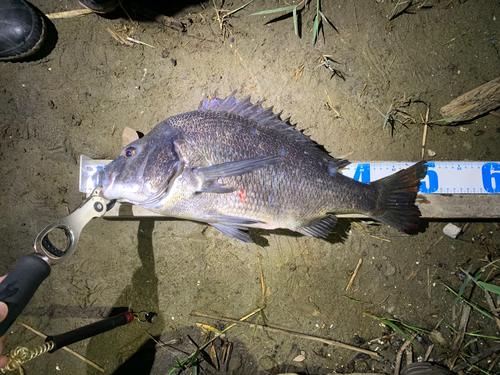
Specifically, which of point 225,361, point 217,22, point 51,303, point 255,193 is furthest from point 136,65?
point 225,361

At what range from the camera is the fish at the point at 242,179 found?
2250mm

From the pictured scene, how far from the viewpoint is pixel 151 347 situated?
311cm

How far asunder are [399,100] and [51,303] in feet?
15.0

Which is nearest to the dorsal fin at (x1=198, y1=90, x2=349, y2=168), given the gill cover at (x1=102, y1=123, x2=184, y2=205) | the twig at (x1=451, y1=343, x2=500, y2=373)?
the gill cover at (x1=102, y1=123, x2=184, y2=205)

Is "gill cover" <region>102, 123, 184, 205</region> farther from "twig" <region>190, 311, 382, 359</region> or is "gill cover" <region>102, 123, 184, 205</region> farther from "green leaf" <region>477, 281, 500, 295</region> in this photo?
"green leaf" <region>477, 281, 500, 295</region>

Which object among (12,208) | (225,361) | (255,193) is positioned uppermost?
(255,193)

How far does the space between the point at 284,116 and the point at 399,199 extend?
58.1 inches

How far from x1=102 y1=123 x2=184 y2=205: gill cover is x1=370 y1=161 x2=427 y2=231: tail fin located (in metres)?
1.89

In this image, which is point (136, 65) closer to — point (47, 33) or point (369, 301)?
point (47, 33)

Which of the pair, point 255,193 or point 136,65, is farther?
point 136,65

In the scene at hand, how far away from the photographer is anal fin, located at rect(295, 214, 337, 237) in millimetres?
2572

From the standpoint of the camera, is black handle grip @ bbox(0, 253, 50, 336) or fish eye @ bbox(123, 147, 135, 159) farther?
fish eye @ bbox(123, 147, 135, 159)

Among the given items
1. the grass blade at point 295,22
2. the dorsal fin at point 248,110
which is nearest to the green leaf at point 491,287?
the dorsal fin at point 248,110

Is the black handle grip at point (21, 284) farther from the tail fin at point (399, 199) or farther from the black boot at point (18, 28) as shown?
the tail fin at point (399, 199)
